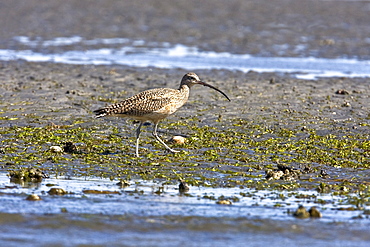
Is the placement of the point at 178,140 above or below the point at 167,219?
above

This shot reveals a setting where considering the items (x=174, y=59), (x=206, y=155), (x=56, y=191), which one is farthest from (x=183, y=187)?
(x=174, y=59)

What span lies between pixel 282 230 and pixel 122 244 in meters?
1.66

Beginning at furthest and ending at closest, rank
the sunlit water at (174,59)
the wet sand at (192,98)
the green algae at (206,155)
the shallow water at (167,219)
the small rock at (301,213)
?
the sunlit water at (174,59) < the green algae at (206,155) < the small rock at (301,213) < the wet sand at (192,98) < the shallow water at (167,219)

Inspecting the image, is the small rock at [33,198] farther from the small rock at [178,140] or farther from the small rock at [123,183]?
the small rock at [178,140]

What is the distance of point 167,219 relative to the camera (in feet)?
24.0

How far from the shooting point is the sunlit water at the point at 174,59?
18.4 meters

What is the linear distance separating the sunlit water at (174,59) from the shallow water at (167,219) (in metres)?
9.70

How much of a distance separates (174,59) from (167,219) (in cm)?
1301

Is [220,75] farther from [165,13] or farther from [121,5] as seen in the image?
[121,5]

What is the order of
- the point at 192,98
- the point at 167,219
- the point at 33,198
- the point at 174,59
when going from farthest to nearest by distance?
the point at 174,59 → the point at 192,98 → the point at 33,198 → the point at 167,219

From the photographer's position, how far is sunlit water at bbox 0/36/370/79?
1842 centimetres

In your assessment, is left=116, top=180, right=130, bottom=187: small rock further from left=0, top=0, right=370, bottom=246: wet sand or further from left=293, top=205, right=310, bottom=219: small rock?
left=293, top=205, right=310, bottom=219: small rock

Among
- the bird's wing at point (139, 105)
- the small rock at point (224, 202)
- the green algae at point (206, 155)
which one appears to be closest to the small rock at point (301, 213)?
the small rock at point (224, 202)

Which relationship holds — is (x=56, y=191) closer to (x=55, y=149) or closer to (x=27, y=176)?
(x=27, y=176)
